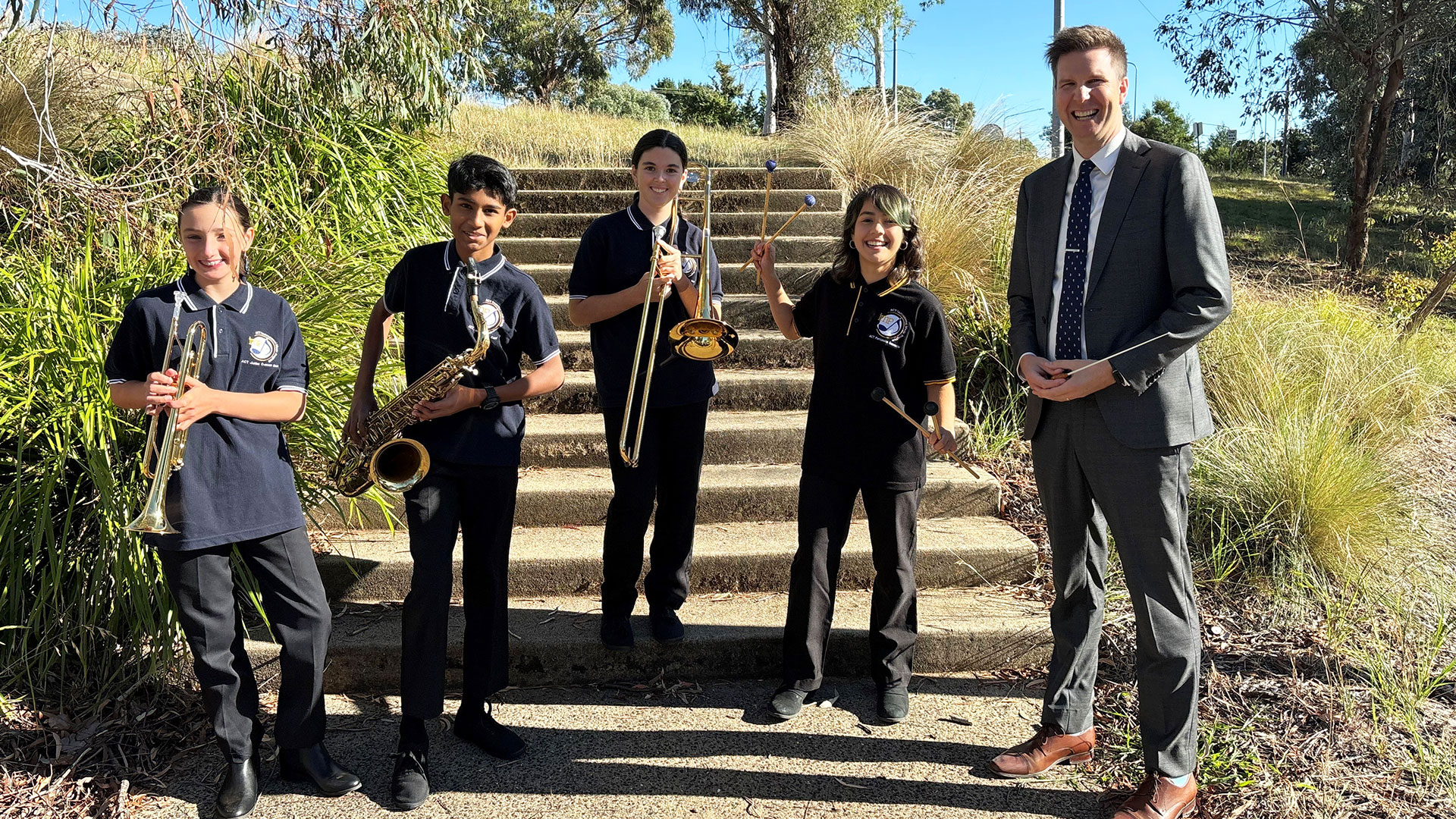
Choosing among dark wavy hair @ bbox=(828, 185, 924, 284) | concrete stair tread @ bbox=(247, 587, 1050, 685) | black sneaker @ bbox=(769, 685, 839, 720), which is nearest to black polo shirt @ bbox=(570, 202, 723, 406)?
dark wavy hair @ bbox=(828, 185, 924, 284)

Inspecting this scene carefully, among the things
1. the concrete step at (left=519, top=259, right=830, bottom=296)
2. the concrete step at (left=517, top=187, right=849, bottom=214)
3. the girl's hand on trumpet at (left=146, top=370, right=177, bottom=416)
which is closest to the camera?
the girl's hand on trumpet at (left=146, top=370, right=177, bottom=416)

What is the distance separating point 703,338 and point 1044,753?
168cm

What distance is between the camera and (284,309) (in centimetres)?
298

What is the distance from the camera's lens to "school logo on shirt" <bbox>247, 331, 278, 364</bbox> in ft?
9.39

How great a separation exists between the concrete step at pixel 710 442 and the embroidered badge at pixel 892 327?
1650 mm

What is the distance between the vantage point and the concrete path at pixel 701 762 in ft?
9.62

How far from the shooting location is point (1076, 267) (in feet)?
9.46

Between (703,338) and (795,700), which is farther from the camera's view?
(795,700)

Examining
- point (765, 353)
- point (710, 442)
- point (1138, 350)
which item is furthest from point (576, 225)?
point (1138, 350)

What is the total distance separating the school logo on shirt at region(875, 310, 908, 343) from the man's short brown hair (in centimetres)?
90

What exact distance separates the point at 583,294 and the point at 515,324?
15.2 inches

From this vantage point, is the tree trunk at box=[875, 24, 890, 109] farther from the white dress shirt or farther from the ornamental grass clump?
the white dress shirt

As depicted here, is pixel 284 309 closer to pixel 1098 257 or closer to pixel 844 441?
pixel 844 441

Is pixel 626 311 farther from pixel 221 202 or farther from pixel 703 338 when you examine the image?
pixel 221 202
